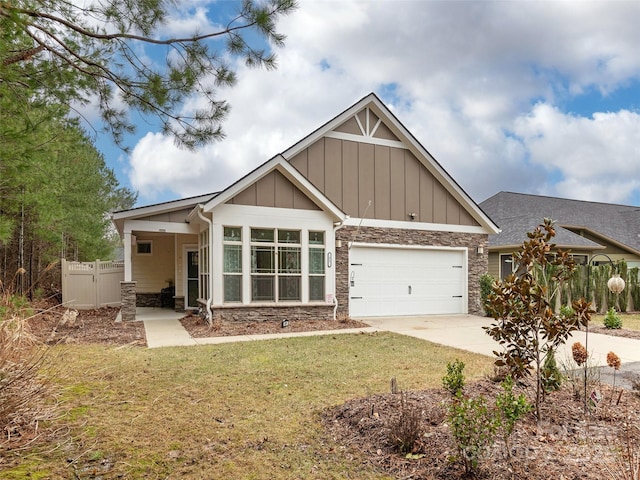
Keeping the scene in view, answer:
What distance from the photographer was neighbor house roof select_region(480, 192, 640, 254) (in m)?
20.2

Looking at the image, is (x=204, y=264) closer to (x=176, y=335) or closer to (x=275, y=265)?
(x=275, y=265)

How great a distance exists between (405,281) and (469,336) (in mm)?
3965

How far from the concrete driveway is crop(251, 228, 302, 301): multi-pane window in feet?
8.07

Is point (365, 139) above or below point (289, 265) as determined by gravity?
above

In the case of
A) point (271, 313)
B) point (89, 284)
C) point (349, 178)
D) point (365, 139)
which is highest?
point (365, 139)

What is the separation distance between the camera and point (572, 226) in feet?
70.5

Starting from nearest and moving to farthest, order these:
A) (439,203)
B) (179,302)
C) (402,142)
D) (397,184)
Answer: (397,184), (402,142), (439,203), (179,302)

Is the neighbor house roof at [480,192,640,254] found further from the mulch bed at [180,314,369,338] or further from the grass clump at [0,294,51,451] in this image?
the grass clump at [0,294,51,451]

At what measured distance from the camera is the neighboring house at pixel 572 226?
19125mm

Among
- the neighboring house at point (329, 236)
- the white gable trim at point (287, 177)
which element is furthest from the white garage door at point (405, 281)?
the white gable trim at point (287, 177)

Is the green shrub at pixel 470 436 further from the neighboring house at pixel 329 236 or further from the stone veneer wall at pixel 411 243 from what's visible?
the stone veneer wall at pixel 411 243

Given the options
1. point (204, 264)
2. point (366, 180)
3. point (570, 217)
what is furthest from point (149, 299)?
point (570, 217)

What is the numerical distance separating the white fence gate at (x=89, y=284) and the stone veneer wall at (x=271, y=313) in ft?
22.0

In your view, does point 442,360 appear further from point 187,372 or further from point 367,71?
point 367,71
